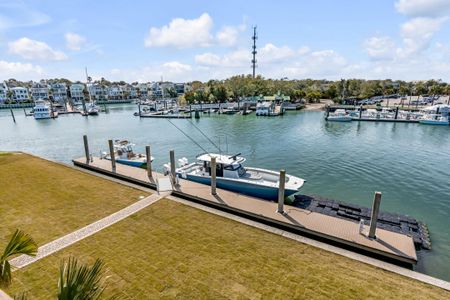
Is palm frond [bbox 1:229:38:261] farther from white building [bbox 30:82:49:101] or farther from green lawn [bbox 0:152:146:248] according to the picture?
white building [bbox 30:82:49:101]

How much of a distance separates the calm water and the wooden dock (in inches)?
64.3

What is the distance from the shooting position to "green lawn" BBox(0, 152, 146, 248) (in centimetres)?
915

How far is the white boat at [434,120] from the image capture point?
41.2 meters

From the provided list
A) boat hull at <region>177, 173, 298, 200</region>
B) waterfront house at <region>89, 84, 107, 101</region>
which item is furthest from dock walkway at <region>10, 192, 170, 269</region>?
waterfront house at <region>89, 84, 107, 101</region>

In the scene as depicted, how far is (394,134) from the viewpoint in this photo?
113 ft

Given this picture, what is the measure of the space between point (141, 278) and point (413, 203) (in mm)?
14617

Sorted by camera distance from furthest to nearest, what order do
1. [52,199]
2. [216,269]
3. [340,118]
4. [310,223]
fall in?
[340,118] → [52,199] → [310,223] → [216,269]

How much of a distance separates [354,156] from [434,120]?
1195 inches

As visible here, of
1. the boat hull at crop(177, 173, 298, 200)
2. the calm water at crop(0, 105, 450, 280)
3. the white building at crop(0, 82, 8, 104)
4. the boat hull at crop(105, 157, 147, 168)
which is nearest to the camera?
the boat hull at crop(177, 173, 298, 200)

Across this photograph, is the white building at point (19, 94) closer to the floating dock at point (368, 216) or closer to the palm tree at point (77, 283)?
the floating dock at point (368, 216)

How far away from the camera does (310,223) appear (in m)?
9.14

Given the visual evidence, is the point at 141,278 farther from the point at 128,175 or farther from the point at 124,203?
the point at 128,175

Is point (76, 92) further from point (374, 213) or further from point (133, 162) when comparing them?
point (374, 213)

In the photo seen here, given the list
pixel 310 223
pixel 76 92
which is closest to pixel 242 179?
pixel 310 223
